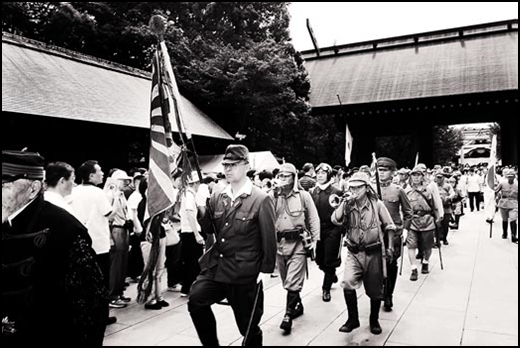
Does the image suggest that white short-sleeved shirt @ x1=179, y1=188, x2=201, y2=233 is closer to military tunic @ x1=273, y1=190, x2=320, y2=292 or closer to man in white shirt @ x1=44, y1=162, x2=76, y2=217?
military tunic @ x1=273, y1=190, x2=320, y2=292

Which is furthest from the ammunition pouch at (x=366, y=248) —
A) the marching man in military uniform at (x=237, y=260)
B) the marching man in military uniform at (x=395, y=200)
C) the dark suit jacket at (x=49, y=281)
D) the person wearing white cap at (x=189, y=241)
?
the dark suit jacket at (x=49, y=281)

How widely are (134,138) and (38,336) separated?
13.4 meters

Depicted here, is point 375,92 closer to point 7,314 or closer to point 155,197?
point 155,197

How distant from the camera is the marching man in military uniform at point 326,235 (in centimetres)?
618

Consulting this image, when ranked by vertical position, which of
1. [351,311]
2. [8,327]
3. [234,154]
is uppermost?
[234,154]

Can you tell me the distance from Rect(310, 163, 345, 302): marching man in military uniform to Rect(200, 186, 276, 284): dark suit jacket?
2.73 meters

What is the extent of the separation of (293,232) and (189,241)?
6.65 ft

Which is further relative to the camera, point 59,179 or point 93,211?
point 93,211

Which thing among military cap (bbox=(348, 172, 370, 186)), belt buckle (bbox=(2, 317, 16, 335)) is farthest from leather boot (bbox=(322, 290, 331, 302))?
belt buckle (bbox=(2, 317, 16, 335))

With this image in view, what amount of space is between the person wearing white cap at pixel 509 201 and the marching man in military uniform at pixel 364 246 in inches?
283

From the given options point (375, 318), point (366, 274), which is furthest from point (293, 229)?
point (375, 318)

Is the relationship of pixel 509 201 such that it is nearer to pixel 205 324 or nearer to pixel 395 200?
pixel 395 200

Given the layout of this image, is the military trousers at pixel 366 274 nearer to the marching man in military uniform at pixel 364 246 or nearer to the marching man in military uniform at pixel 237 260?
the marching man in military uniform at pixel 364 246

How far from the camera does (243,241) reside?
364 cm
